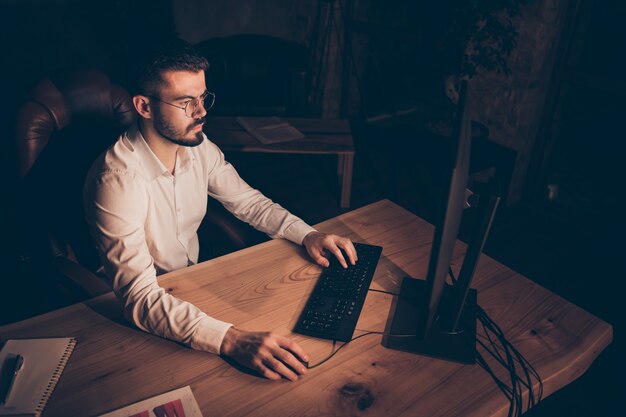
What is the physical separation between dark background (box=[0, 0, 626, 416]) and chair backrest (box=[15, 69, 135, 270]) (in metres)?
0.88

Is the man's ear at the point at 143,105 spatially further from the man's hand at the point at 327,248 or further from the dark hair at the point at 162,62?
the man's hand at the point at 327,248

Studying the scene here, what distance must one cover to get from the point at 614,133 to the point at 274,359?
3720mm

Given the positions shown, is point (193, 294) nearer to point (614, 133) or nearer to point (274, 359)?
point (274, 359)

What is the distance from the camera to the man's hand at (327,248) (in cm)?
145

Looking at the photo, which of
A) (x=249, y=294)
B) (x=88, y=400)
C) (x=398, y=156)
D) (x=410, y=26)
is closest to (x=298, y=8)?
(x=410, y=26)

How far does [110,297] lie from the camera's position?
1.32 m

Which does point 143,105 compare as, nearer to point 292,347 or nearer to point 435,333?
point 292,347

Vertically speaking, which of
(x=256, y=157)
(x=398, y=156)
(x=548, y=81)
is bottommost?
(x=256, y=157)

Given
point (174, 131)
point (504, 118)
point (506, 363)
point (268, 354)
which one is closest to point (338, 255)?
point (268, 354)

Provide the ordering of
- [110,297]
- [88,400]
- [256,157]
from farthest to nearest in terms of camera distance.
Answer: [256,157] → [110,297] → [88,400]

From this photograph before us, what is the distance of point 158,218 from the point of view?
1.60 metres

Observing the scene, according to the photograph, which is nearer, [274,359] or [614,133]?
[274,359]

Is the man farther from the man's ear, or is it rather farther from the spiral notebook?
the spiral notebook

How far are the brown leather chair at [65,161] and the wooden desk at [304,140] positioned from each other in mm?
1019
